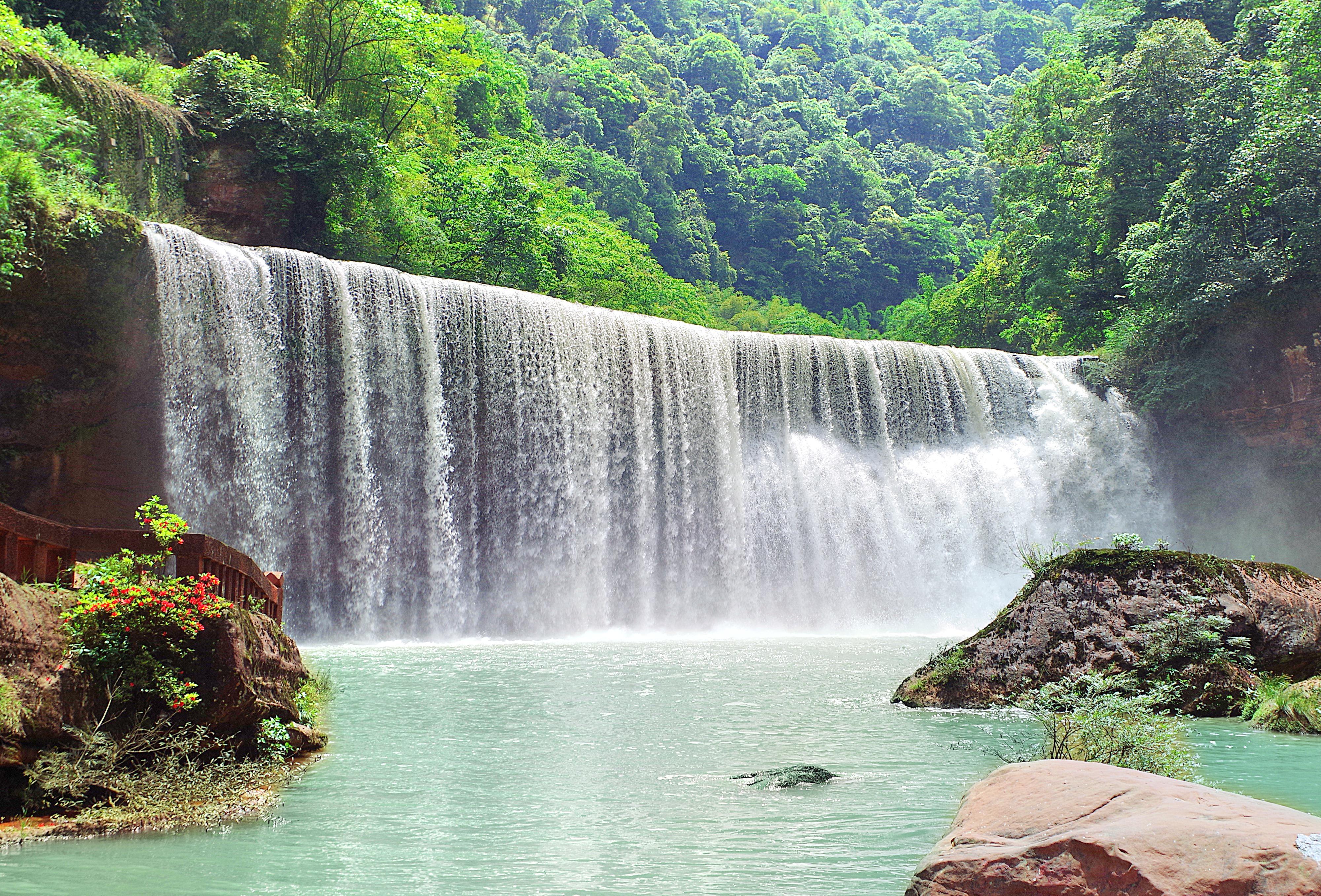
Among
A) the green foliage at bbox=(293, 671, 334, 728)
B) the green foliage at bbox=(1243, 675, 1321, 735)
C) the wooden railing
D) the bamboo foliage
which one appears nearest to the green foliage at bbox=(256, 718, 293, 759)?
the green foliage at bbox=(293, 671, 334, 728)

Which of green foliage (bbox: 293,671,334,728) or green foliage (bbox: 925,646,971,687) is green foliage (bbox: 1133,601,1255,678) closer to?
green foliage (bbox: 925,646,971,687)

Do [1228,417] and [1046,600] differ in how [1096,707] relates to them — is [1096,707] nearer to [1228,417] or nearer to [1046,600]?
[1046,600]

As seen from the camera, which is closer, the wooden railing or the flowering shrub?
the flowering shrub

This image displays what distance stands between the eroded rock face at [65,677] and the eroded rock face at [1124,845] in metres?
4.34

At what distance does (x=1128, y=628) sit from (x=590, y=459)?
13185 mm

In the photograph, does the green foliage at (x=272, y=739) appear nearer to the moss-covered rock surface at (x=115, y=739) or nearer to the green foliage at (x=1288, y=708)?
the moss-covered rock surface at (x=115, y=739)

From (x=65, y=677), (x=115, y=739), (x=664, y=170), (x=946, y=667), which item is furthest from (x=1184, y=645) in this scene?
(x=664, y=170)

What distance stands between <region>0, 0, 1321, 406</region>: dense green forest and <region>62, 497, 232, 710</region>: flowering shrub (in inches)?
403

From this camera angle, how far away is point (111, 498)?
16391 millimetres

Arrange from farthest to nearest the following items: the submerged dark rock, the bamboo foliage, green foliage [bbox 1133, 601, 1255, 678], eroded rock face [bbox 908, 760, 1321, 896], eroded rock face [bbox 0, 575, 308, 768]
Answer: the bamboo foliage → green foliage [bbox 1133, 601, 1255, 678] → the submerged dark rock → eroded rock face [bbox 0, 575, 308, 768] → eroded rock face [bbox 908, 760, 1321, 896]

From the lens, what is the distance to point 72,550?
738 cm

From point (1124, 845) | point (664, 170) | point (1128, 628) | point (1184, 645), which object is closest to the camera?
point (1124, 845)

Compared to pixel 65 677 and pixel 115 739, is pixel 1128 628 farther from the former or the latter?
pixel 65 677

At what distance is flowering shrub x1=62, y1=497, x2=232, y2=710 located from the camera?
6.05 m
